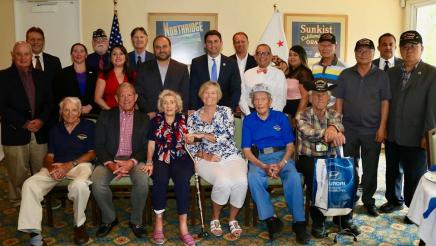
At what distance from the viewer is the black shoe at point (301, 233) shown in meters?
3.16

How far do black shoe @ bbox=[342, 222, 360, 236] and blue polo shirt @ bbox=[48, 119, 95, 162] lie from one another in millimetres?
2334

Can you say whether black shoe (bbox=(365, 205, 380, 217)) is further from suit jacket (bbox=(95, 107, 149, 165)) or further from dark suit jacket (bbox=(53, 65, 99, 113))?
dark suit jacket (bbox=(53, 65, 99, 113))

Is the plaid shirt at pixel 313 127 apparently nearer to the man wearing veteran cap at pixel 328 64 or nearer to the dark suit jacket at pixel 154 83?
the man wearing veteran cap at pixel 328 64

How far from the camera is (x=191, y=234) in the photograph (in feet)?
11.0

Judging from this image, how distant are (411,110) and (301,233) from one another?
146cm

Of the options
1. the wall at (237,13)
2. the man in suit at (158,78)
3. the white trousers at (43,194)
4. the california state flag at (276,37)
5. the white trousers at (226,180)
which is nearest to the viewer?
the white trousers at (43,194)

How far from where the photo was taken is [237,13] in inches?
243

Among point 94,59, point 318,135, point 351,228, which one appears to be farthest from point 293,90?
point 94,59

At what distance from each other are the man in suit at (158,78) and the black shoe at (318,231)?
1678 mm

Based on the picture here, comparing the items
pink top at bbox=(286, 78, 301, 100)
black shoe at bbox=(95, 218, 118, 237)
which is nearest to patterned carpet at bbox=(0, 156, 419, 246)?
black shoe at bbox=(95, 218, 118, 237)

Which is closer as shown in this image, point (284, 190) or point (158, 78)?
point (284, 190)

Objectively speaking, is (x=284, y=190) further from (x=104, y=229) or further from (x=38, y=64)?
(x=38, y=64)

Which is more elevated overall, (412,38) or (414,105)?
(412,38)

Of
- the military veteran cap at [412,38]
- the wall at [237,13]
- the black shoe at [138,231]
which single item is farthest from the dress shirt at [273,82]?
the wall at [237,13]
